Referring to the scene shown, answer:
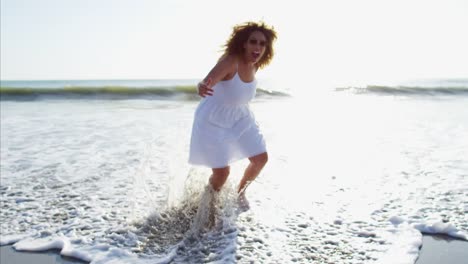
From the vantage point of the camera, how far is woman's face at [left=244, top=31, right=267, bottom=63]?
Result: 3.81m

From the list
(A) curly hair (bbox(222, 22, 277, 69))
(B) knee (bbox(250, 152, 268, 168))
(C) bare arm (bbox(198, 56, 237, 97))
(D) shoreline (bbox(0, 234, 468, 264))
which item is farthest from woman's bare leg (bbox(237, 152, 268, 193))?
Answer: (D) shoreline (bbox(0, 234, 468, 264))

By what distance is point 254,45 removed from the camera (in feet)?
12.5

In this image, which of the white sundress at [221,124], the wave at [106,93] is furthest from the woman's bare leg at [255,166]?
the wave at [106,93]

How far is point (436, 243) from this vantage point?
3.35 meters

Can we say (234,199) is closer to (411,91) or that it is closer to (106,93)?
(106,93)

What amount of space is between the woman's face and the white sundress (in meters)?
0.22

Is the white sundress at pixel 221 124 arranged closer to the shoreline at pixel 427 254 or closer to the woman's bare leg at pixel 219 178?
the woman's bare leg at pixel 219 178

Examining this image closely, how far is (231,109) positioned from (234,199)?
86 cm

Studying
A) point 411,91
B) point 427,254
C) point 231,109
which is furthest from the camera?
point 411,91

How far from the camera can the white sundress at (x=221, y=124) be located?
3.82m

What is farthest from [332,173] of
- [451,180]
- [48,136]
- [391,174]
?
[48,136]

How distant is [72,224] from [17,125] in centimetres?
735

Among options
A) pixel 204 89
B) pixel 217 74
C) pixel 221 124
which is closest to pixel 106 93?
pixel 221 124

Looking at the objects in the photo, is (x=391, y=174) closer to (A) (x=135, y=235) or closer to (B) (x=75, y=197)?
(A) (x=135, y=235)
